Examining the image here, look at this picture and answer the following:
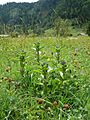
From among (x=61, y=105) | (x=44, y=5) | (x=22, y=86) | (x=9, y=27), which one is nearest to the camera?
(x=61, y=105)

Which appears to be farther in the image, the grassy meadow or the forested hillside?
the forested hillside

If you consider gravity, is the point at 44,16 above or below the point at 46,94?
below

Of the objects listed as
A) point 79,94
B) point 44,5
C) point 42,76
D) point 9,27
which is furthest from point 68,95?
point 44,5

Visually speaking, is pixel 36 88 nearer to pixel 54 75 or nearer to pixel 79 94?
pixel 54 75

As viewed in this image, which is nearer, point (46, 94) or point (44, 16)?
point (46, 94)

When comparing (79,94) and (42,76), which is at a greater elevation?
(42,76)

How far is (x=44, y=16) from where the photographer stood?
14312cm

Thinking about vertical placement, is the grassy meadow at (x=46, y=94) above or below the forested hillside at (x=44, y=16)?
above

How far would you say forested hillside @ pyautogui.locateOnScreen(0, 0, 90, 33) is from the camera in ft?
34.6

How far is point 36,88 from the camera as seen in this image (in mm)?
4176

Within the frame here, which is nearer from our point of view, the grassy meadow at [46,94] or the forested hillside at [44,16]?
the grassy meadow at [46,94]

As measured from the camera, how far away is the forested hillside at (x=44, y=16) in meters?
10.6

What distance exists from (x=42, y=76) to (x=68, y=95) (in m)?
0.41

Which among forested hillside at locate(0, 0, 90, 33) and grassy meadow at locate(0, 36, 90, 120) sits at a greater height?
grassy meadow at locate(0, 36, 90, 120)
